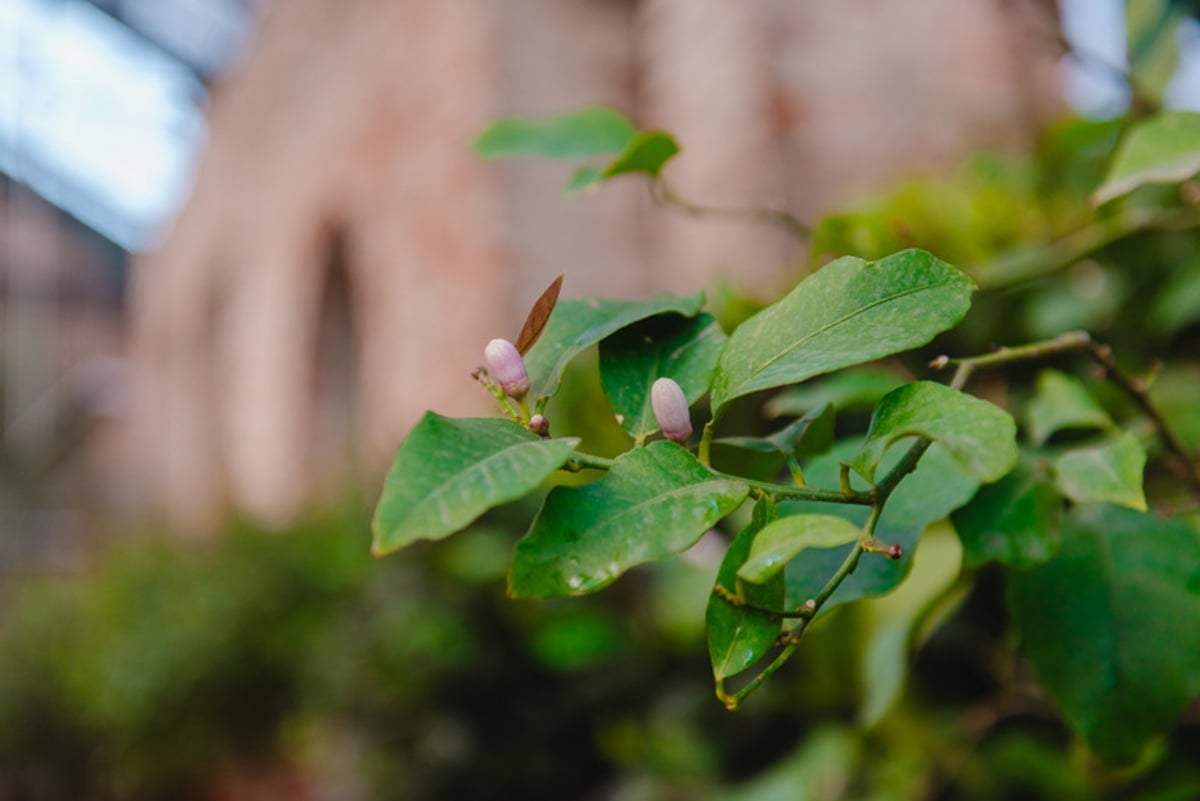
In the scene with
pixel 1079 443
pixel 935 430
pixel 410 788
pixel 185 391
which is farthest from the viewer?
pixel 185 391

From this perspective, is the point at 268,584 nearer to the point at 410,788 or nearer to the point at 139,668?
the point at 139,668

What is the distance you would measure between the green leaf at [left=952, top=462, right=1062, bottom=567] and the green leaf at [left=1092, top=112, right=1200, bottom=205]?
0.15 meters

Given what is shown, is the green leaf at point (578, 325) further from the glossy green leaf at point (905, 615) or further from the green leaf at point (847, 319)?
the glossy green leaf at point (905, 615)

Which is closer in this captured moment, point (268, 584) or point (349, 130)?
point (268, 584)

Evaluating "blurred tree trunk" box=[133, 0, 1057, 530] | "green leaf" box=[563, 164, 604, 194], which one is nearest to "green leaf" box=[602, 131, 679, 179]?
"green leaf" box=[563, 164, 604, 194]

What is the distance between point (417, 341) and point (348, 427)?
174 cm

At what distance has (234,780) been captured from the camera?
8.24 ft

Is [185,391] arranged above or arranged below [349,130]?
below

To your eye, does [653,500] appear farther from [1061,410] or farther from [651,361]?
[1061,410]

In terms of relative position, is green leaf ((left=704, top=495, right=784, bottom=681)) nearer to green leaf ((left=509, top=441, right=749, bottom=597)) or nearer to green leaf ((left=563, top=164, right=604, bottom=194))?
green leaf ((left=509, top=441, right=749, bottom=597))

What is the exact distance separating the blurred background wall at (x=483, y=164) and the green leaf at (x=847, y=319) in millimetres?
329

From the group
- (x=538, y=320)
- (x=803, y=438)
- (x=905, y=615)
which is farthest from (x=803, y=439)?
(x=905, y=615)

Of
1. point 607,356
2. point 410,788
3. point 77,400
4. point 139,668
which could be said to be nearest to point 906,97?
point 410,788

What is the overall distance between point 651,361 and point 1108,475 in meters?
0.18
